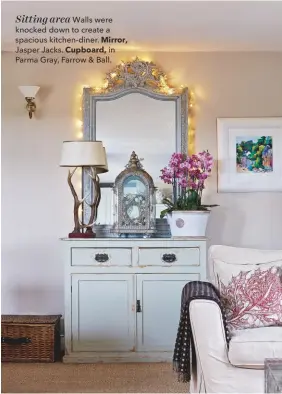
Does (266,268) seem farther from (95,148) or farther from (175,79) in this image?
(175,79)

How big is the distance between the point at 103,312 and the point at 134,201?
0.86m

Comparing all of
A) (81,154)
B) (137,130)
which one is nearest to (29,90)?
(81,154)

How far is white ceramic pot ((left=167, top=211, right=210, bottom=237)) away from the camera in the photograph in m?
3.94

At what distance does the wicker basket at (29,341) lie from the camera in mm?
3912

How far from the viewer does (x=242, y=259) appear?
10.2 ft

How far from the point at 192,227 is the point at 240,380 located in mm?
1490

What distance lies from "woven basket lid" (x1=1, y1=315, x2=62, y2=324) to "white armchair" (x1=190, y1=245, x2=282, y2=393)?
1.59 metres

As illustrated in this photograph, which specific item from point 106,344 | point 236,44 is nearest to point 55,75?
point 236,44

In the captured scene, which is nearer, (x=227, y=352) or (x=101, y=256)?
(x=227, y=352)

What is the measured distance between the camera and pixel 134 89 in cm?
438

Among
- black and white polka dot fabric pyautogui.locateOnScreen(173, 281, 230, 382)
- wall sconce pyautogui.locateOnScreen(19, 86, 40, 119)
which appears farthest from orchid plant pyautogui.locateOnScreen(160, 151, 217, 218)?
black and white polka dot fabric pyautogui.locateOnScreen(173, 281, 230, 382)

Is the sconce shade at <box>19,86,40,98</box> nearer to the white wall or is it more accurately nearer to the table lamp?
the white wall

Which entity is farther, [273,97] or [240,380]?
[273,97]

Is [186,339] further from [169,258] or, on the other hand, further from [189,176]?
[189,176]
